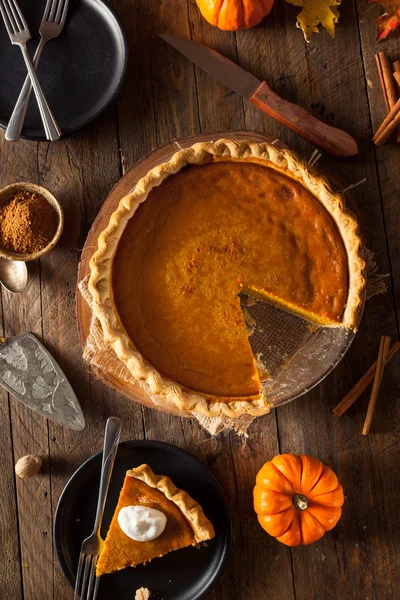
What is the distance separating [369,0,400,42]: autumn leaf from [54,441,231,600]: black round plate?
2212 millimetres

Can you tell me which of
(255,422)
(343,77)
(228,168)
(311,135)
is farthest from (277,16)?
(255,422)

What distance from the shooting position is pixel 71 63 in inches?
128

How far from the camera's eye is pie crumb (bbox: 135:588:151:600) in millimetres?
3154

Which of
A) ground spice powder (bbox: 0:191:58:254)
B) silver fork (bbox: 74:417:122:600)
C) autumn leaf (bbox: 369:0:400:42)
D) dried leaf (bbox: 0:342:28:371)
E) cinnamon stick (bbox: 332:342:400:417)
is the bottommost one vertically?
silver fork (bbox: 74:417:122:600)

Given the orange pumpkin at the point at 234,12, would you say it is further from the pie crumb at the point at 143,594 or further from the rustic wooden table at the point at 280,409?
the pie crumb at the point at 143,594

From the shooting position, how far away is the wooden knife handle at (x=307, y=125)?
315 centimetres

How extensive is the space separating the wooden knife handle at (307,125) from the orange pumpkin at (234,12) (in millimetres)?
343

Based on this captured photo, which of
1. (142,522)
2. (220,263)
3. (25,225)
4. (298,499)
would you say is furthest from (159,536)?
(25,225)

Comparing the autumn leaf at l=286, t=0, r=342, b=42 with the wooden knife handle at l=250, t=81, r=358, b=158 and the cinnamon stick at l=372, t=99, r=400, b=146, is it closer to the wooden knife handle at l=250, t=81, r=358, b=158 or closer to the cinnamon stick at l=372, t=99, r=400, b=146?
the wooden knife handle at l=250, t=81, r=358, b=158

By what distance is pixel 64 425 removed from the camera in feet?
10.7

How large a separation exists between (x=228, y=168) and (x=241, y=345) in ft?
2.48

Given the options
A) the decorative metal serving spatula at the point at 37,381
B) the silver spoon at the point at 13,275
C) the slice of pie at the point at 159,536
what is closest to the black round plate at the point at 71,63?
the silver spoon at the point at 13,275

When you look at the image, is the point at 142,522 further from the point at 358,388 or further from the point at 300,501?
the point at 358,388

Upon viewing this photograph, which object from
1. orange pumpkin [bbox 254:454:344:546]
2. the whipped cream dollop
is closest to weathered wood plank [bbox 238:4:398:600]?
orange pumpkin [bbox 254:454:344:546]
